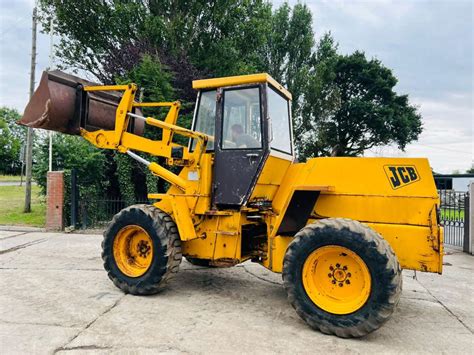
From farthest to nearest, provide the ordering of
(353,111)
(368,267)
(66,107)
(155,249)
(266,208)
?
(353,111) → (66,107) → (266,208) → (155,249) → (368,267)

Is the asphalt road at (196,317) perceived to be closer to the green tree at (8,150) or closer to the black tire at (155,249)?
the black tire at (155,249)

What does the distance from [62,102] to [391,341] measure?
15.9 ft

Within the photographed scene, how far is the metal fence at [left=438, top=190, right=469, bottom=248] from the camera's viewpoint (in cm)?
934

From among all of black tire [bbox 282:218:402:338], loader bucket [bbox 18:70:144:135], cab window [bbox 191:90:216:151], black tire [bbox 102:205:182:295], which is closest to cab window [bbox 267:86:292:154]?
cab window [bbox 191:90:216:151]

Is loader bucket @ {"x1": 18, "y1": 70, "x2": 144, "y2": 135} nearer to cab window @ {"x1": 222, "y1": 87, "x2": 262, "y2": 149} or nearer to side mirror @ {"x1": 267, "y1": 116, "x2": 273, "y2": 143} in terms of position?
cab window @ {"x1": 222, "y1": 87, "x2": 262, "y2": 149}

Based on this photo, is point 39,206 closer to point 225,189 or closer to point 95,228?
Answer: point 95,228

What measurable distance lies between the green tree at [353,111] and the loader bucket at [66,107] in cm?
1777

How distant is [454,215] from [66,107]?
908 cm

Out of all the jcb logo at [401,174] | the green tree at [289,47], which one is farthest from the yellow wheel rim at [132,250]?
the green tree at [289,47]

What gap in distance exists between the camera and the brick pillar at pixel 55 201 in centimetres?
1029

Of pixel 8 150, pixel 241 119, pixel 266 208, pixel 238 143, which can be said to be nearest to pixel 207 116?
pixel 241 119

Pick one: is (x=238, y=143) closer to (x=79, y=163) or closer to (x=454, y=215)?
(x=454, y=215)

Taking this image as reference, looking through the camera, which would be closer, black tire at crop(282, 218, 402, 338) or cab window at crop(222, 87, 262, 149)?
black tire at crop(282, 218, 402, 338)

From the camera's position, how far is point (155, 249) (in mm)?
4703
